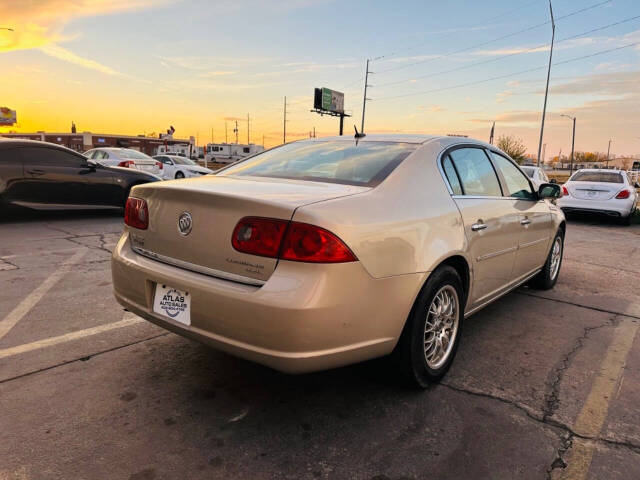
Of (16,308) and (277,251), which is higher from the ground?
(277,251)

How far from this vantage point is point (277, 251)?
2.16 m

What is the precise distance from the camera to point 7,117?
8612cm

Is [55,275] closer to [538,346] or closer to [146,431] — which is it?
[146,431]

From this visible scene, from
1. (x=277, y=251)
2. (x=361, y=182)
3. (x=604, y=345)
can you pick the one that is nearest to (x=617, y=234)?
(x=604, y=345)

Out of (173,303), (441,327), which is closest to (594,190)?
(441,327)

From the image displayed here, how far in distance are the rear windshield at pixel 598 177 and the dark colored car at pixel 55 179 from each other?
10908 mm

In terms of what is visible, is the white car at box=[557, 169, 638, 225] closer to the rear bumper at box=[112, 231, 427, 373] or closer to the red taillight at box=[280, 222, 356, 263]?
the rear bumper at box=[112, 231, 427, 373]

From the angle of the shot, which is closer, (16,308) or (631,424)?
(631,424)

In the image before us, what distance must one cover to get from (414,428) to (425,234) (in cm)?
100

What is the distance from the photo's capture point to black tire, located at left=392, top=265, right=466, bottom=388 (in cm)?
255

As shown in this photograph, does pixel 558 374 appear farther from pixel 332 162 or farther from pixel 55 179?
pixel 55 179

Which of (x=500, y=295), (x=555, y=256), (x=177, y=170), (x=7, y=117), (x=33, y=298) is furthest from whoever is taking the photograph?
(x=7, y=117)

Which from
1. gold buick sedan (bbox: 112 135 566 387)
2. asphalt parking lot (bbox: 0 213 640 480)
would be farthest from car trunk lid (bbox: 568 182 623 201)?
gold buick sedan (bbox: 112 135 566 387)

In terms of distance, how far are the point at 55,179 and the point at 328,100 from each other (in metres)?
49.1
